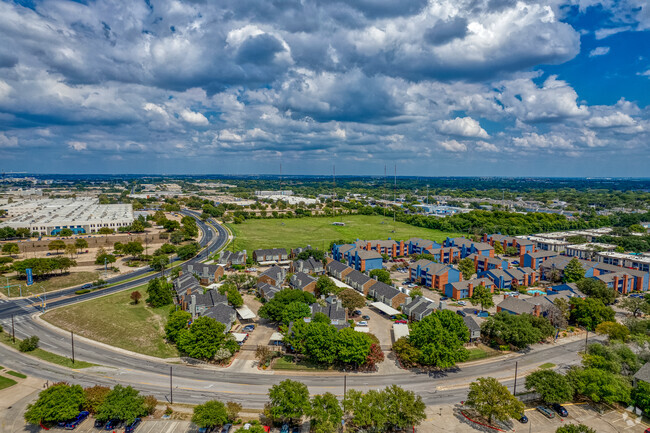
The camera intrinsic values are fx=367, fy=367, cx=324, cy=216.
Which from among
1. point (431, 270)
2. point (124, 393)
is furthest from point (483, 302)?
point (124, 393)

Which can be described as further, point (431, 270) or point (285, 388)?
point (431, 270)

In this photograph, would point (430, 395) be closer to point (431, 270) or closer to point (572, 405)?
point (572, 405)

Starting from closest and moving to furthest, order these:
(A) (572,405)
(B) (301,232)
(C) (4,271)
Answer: (A) (572,405) → (C) (4,271) → (B) (301,232)

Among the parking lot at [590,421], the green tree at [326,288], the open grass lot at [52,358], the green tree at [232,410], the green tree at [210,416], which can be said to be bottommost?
the open grass lot at [52,358]

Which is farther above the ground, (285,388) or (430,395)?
(285,388)

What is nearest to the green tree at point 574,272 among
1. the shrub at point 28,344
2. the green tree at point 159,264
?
the green tree at point 159,264

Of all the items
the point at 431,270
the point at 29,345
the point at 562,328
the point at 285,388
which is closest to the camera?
the point at 285,388

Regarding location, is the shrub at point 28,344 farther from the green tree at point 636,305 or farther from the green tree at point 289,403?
the green tree at point 636,305
